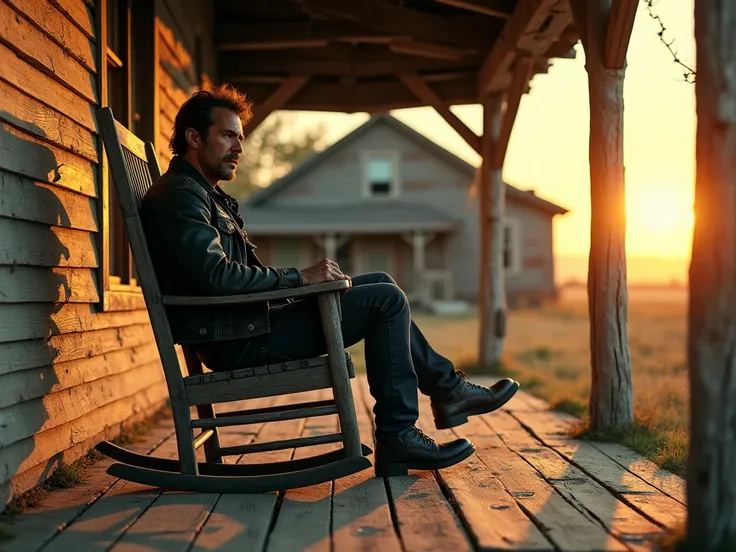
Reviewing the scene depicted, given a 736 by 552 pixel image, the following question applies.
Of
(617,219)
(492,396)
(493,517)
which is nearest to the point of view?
(493,517)

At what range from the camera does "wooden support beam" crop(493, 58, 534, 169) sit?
7.28 metres

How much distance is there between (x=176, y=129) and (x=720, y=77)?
2.07 meters

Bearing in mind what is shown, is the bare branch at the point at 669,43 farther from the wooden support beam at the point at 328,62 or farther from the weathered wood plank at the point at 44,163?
the wooden support beam at the point at 328,62

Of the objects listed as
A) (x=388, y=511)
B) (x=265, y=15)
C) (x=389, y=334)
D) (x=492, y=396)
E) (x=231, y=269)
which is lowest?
(x=388, y=511)

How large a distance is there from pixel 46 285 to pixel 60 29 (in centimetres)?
103

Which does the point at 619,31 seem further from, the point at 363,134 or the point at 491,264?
the point at 363,134

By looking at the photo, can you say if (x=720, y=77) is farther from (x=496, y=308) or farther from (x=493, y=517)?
(x=496, y=308)

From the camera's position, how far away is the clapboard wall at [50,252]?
321 centimetres

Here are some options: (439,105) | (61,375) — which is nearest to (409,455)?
(61,375)

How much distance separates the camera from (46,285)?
357 cm

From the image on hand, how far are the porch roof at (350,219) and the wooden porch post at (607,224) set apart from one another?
660 inches

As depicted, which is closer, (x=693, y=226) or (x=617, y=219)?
(x=693, y=226)

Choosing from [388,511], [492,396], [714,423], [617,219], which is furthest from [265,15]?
[714,423]

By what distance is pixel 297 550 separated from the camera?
2701mm
